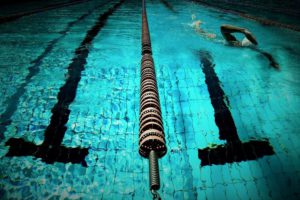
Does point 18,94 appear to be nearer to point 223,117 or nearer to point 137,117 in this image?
point 137,117

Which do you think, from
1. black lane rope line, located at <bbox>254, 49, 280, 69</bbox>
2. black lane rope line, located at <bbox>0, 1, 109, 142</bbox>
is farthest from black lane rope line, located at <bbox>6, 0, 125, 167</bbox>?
black lane rope line, located at <bbox>254, 49, 280, 69</bbox>

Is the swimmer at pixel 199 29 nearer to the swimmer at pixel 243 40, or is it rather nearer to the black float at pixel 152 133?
the swimmer at pixel 243 40

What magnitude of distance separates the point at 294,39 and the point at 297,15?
343cm

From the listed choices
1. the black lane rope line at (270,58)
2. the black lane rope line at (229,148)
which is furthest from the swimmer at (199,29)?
the black lane rope line at (229,148)

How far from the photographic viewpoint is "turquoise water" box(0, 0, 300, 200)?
188cm

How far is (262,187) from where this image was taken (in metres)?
1.84

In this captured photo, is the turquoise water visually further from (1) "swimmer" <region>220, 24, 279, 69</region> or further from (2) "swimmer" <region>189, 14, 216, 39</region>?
(2) "swimmer" <region>189, 14, 216, 39</region>

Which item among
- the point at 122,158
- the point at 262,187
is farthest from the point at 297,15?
the point at 122,158

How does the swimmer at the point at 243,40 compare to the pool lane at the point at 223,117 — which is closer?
the pool lane at the point at 223,117

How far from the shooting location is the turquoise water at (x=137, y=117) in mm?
1878

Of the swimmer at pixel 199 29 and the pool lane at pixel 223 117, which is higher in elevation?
the swimmer at pixel 199 29

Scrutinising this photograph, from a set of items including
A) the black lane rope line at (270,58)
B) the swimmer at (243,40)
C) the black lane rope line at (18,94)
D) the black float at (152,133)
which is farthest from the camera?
the swimmer at (243,40)

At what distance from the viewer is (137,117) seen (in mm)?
2506

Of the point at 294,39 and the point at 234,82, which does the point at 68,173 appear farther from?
the point at 294,39
